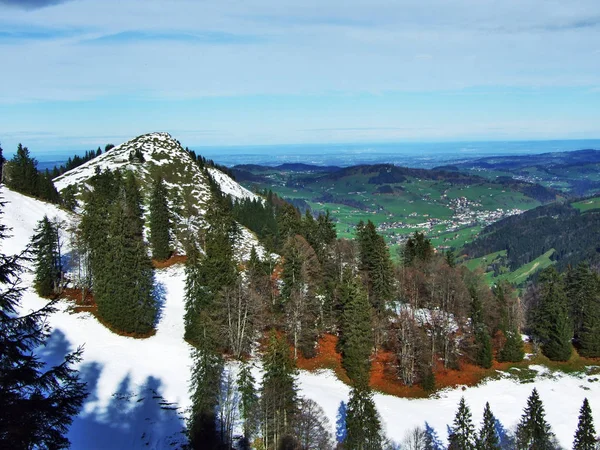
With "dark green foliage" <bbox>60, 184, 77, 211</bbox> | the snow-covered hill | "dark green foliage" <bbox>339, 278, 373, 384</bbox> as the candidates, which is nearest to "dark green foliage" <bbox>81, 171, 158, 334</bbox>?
"dark green foliage" <bbox>339, 278, 373, 384</bbox>

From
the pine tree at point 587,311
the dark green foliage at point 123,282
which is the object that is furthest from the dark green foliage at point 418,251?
the dark green foliage at point 123,282

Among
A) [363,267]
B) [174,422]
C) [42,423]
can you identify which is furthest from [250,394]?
[363,267]

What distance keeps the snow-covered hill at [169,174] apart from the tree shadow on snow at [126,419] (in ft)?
173

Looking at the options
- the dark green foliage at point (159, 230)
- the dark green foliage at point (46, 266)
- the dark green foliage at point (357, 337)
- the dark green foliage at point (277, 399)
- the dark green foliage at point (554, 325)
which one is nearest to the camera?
the dark green foliage at point (277, 399)

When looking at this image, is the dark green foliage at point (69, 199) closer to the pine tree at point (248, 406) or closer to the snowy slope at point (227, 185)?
the snowy slope at point (227, 185)

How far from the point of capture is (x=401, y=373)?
54.8 m

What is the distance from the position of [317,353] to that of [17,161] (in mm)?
85189

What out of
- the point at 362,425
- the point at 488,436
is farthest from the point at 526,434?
the point at 362,425

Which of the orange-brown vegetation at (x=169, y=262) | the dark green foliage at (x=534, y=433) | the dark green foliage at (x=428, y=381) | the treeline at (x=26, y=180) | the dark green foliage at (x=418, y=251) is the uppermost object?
the treeline at (x=26, y=180)

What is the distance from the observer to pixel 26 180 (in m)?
97.9

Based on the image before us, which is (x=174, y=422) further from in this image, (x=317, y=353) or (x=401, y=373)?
(x=401, y=373)

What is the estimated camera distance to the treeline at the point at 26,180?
320 feet

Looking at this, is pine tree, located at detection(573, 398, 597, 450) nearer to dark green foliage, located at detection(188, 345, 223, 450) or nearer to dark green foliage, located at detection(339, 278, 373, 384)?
dark green foliage, located at detection(339, 278, 373, 384)

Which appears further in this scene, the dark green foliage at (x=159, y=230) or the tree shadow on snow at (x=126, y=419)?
the dark green foliage at (x=159, y=230)
